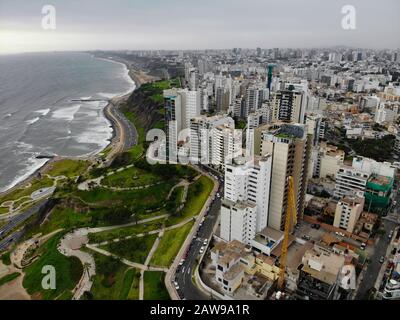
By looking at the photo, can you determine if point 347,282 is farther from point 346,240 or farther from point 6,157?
point 6,157

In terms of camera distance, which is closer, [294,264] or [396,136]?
[294,264]

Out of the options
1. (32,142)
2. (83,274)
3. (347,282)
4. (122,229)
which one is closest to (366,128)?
(347,282)

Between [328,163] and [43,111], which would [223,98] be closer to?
[328,163]

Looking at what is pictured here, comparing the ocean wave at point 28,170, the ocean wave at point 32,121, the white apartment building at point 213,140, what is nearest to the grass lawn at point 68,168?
the ocean wave at point 28,170

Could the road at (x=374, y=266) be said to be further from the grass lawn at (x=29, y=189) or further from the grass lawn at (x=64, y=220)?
the grass lawn at (x=29, y=189)

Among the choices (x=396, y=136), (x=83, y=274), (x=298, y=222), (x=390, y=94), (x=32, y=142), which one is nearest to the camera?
(x=83, y=274)

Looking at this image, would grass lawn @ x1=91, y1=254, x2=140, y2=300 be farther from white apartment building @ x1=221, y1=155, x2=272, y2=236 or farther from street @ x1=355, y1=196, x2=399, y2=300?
street @ x1=355, y1=196, x2=399, y2=300
